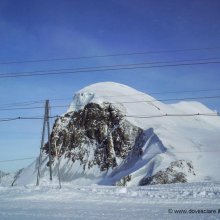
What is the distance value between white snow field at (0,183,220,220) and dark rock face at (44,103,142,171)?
294 ft

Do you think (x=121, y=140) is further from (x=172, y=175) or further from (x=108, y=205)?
(x=108, y=205)

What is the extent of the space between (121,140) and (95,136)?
35.2 feet

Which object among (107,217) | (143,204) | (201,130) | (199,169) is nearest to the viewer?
(107,217)

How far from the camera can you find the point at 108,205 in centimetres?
1739

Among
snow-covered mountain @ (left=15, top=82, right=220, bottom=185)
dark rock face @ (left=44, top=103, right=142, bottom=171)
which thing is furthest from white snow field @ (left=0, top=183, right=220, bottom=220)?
dark rock face @ (left=44, top=103, right=142, bottom=171)

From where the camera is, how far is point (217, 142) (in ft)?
319

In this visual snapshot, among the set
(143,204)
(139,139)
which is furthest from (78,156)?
(143,204)

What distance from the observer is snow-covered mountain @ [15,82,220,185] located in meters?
89.7

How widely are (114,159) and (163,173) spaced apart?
36.6m

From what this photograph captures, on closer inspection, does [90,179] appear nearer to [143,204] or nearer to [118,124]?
[118,124]

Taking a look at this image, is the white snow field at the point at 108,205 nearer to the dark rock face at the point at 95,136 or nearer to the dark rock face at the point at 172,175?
the dark rock face at the point at 172,175

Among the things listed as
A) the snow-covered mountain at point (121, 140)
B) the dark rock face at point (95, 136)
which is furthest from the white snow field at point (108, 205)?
the dark rock face at point (95, 136)

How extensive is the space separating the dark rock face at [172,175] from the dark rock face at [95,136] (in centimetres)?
3103

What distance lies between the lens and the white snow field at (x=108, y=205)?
1406 centimetres
